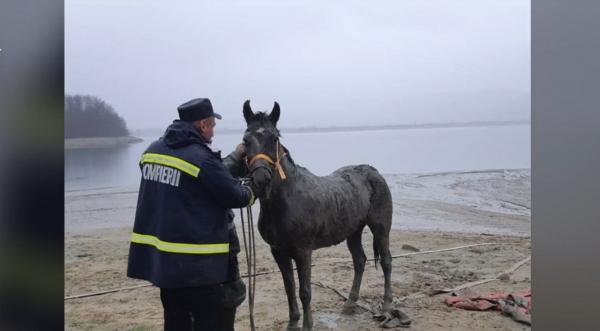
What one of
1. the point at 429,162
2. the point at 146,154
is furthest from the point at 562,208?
the point at 429,162

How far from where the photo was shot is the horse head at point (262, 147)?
3.43 meters

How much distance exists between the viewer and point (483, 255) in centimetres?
691

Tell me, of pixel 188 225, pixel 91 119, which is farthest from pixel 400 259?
pixel 188 225

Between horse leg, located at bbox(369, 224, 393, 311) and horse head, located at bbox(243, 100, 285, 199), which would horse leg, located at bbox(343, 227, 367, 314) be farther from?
horse head, located at bbox(243, 100, 285, 199)

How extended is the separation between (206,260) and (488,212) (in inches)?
273

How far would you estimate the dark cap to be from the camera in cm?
294

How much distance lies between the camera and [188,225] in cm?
283

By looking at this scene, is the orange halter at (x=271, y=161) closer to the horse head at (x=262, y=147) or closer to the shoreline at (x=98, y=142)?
the horse head at (x=262, y=147)

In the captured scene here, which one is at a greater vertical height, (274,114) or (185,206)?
(274,114)

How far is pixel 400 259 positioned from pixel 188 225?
4.37m

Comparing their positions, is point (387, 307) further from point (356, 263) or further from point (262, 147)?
point (262, 147)

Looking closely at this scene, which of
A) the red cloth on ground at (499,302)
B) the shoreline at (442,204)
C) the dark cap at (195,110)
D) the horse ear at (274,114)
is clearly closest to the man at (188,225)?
the dark cap at (195,110)

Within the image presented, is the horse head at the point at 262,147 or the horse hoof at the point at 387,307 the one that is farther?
the horse hoof at the point at 387,307

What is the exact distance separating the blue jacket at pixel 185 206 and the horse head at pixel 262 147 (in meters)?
0.49
